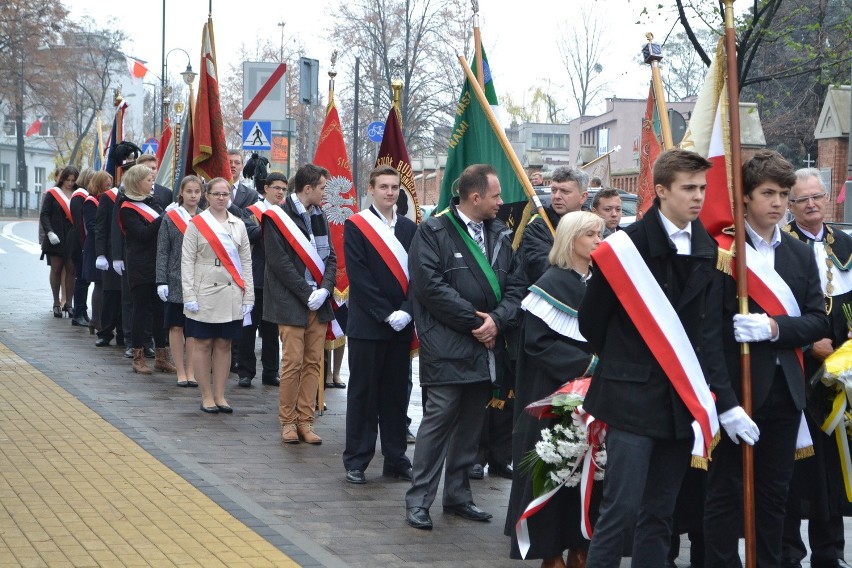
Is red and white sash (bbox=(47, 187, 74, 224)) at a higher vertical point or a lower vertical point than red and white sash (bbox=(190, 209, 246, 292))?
higher

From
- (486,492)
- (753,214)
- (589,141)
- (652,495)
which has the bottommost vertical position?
(486,492)

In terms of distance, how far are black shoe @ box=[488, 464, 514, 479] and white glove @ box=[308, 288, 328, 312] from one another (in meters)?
1.78

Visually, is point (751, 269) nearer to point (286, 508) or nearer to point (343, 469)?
point (286, 508)

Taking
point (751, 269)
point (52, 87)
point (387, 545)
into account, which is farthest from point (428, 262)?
point (52, 87)

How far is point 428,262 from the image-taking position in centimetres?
714

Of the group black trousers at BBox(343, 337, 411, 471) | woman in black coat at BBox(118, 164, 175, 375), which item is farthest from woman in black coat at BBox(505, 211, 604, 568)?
woman in black coat at BBox(118, 164, 175, 375)

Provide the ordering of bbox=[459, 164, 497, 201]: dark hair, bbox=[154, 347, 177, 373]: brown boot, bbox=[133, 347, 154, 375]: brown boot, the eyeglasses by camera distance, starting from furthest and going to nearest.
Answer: bbox=[154, 347, 177, 373]: brown boot < bbox=[133, 347, 154, 375]: brown boot < bbox=[459, 164, 497, 201]: dark hair < the eyeglasses

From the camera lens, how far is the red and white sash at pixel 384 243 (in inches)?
325

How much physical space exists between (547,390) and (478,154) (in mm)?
2755

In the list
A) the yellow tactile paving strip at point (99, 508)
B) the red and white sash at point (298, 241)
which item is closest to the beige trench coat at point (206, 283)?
the red and white sash at point (298, 241)

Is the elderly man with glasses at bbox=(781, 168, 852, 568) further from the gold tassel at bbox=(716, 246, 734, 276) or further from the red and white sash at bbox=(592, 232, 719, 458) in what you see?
the red and white sash at bbox=(592, 232, 719, 458)

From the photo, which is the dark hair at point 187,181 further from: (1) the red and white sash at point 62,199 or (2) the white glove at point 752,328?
(2) the white glove at point 752,328

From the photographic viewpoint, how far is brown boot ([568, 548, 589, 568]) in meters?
6.30

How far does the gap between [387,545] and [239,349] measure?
627 centimetres
